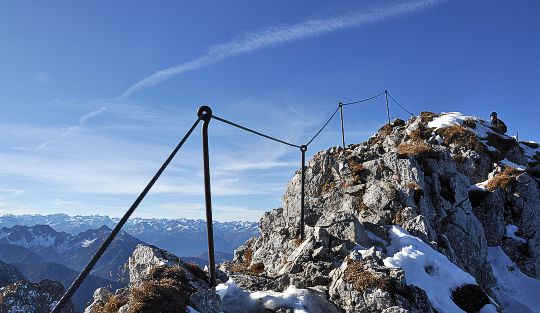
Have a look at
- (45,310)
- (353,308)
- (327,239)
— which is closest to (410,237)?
(327,239)

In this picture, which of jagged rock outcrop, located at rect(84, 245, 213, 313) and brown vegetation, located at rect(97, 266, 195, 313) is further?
jagged rock outcrop, located at rect(84, 245, 213, 313)

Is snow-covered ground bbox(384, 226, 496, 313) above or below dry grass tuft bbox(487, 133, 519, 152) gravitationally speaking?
below

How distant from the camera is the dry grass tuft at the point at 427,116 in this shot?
6480cm

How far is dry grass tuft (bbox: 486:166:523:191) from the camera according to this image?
42.3 m

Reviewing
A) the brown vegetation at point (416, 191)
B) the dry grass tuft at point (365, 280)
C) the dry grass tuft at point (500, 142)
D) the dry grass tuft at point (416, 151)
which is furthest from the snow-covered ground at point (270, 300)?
the dry grass tuft at point (500, 142)

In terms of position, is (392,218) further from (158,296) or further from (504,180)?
(504,180)

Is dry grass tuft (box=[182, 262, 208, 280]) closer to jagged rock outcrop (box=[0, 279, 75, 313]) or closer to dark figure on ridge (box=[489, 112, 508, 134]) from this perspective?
jagged rock outcrop (box=[0, 279, 75, 313])

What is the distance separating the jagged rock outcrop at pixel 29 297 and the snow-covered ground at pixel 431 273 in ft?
146

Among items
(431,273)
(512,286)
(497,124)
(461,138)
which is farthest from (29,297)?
(497,124)

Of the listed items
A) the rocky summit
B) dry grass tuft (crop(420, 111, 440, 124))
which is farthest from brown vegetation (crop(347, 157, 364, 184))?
dry grass tuft (crop(420, 111, 440, 124))

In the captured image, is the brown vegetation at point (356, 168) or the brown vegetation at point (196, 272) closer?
the brown vegetation at point (196, 272)

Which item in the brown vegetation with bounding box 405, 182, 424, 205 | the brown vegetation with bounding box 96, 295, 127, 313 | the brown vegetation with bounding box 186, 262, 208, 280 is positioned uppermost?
the brown vegetation with bounding box 405, 182, 424, 205

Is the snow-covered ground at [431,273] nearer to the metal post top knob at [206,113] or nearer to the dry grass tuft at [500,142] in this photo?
the metal post top knob at [206,113]

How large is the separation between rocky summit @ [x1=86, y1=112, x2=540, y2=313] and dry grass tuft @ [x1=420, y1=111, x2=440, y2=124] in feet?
11.6
